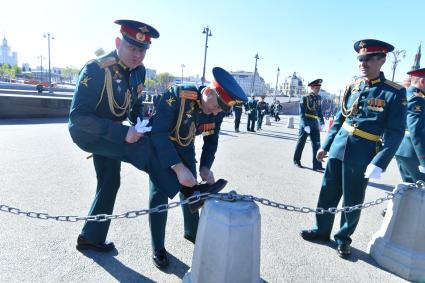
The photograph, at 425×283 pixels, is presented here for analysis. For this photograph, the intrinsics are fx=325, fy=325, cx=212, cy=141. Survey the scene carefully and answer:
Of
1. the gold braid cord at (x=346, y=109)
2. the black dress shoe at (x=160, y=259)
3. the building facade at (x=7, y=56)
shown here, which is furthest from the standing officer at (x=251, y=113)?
the building facade at (x=7, y=56)

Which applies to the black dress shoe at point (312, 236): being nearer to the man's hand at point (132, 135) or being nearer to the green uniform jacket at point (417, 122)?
the green uniform jacket at point (417, 122)

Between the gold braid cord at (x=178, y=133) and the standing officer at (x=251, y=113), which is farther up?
the gold braid cord at (x=178, y=133)

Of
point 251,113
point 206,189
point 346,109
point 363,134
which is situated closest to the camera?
point 206,189

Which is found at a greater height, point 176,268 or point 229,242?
point 229,242

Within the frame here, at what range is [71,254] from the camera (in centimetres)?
305

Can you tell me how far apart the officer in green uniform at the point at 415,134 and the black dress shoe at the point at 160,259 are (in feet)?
10.1

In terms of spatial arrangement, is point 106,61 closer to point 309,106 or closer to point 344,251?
point 344,251

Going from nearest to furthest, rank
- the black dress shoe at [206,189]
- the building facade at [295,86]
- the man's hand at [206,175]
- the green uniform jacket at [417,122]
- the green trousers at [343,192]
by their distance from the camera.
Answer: the black dress shoe at [206,189] → the man's hand at [206,175] → the green trousers at [343,192] → the green uniform jacket at [417,122] → the building facade at [295,86]

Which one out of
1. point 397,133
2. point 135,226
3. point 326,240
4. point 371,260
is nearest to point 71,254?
point 135,226

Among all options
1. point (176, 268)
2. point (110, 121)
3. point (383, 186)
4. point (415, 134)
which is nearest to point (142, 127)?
point (110, 121)

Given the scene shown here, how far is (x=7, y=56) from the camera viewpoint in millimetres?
167750

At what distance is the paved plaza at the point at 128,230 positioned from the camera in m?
2.88

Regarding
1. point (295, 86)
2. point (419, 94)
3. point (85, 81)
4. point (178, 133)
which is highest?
point (295, 86)

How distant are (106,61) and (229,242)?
5.88 feet
